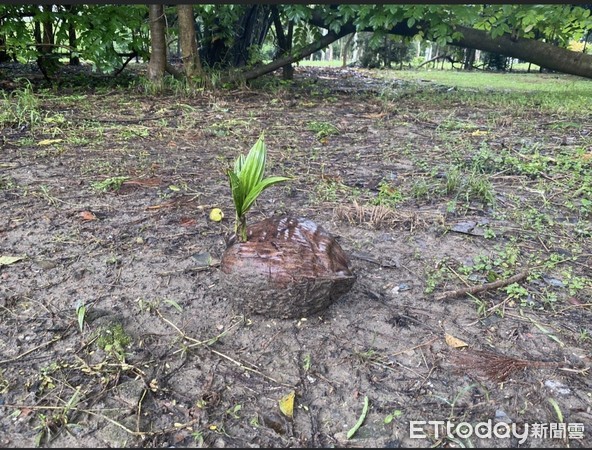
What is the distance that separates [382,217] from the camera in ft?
8.48

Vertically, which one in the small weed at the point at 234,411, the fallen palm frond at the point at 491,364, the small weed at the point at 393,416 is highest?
the fallen palm frond at the point at 491,364

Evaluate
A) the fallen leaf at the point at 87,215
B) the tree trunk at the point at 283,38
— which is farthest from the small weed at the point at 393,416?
the tree trunk at the point at 283,38

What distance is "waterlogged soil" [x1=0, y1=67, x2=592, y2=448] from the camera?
143cm

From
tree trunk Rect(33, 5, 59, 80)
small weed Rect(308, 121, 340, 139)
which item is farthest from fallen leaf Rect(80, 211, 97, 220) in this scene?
tree trunk Rect(33, 5, 59, 80)

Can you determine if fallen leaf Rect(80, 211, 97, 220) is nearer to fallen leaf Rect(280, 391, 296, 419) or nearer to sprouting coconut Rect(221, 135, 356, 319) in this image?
sprouting coconut Rect(221, 135, 356, 319)

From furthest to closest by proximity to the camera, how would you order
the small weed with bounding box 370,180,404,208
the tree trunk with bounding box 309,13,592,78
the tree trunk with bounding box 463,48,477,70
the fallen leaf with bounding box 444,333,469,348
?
the tree trunk with bounding box 463,48,477,70, the tree trunk with bounding box 309,13,592,78, the small weed with bounding box 370,180,404,208, the fallen leaf with bounding box 444,333,469,348

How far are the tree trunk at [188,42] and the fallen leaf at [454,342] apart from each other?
5.24 m

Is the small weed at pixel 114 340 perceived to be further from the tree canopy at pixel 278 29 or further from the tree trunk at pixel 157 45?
the tree trunk at pixel 157 45

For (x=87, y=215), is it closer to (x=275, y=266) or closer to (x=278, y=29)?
(x=275, y=266)

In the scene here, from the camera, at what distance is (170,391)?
1.53 metres

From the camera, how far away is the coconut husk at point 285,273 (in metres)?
1.77

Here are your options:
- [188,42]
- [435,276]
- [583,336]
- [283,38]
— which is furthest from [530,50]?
[583,336]

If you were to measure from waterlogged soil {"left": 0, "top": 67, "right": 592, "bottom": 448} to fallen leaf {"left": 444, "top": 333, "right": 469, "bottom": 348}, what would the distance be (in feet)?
0.08

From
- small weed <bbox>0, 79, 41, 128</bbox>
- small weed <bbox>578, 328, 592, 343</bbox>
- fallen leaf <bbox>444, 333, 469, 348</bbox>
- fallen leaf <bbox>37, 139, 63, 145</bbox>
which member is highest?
small weed <bbox>0, 79, 41, 128</bbox>
